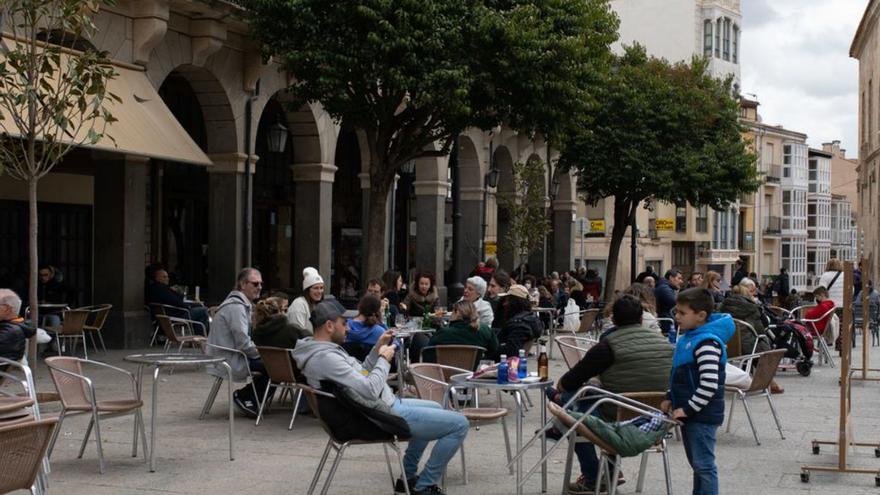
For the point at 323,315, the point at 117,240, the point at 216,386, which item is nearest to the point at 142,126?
the point at 117,240

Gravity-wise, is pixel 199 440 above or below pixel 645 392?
below

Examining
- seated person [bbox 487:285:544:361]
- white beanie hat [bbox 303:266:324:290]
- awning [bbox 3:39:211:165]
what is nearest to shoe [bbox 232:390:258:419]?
white beanie hat [bbox 303:266:324:290]

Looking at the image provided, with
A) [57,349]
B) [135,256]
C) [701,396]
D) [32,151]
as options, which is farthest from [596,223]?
[701,396]

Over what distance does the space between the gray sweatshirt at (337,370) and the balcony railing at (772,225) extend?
7148cm

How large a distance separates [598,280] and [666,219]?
2680 cm

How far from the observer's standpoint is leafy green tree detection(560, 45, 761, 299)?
105ft

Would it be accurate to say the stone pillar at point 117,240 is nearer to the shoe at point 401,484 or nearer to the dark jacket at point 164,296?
the dark jacket at point 164,296

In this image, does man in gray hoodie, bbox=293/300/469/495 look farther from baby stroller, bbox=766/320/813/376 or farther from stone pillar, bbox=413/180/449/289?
stone pillar, bbox=413/180/449/289

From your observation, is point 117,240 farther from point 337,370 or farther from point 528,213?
point 528,213

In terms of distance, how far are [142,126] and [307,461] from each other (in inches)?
321

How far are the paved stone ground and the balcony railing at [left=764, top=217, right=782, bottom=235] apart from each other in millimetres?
65791

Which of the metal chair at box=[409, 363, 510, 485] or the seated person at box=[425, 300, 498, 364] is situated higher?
the seated person at box=[425, 300, 498, 364]

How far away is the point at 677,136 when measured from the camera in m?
32.7

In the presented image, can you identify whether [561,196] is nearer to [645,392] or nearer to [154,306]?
[154,306]
